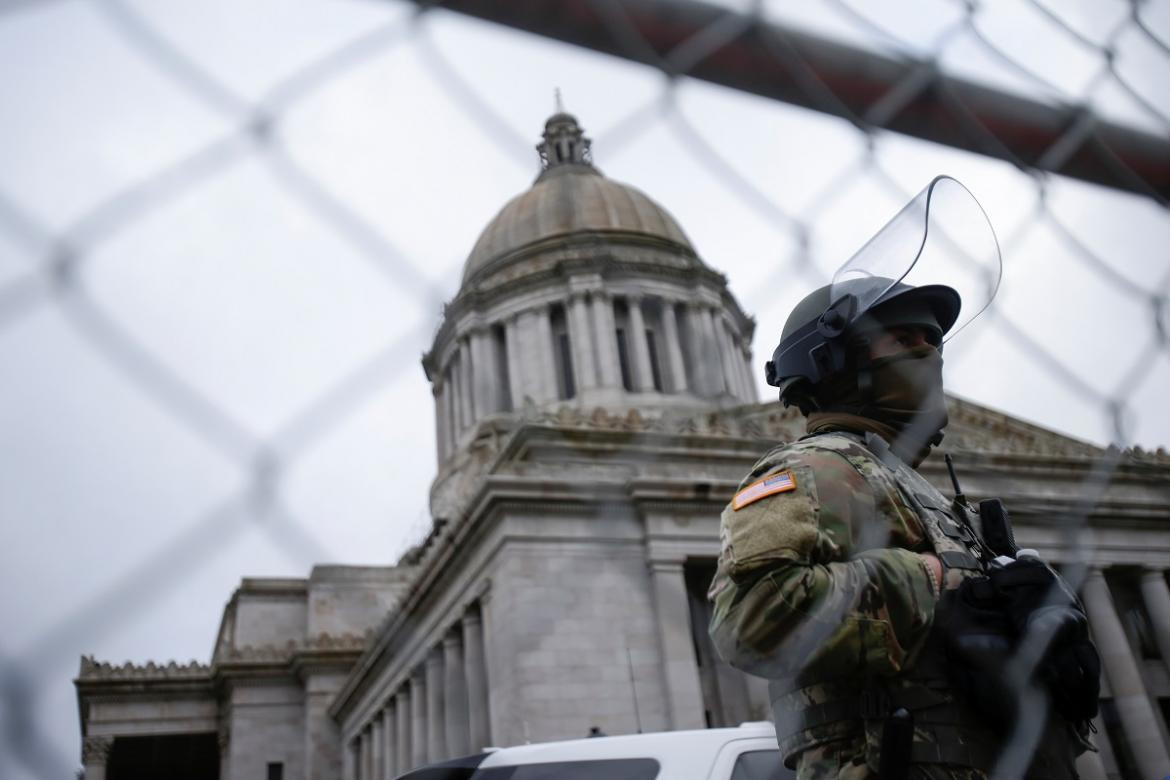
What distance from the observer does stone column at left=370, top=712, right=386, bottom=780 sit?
27.7 m

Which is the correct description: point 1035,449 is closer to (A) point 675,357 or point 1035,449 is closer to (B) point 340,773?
(A) point 675,357

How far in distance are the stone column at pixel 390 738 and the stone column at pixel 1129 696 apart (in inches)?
646

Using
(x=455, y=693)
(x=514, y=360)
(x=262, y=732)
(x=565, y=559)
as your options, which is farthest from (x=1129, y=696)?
(x=262, y=732)

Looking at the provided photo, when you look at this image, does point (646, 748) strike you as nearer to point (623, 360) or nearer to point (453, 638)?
point (453, 638)

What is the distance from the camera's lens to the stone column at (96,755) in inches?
1315

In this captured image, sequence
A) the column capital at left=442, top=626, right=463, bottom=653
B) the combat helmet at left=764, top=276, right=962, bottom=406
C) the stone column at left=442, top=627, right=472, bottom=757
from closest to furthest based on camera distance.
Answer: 1. the combat helmet at left=764, top=276, right=962, bottom=406
2. the stone column at left=442, top=627, right=472, bottom=757
3. the column capital at left=442, top=626, right=463, bottom=653

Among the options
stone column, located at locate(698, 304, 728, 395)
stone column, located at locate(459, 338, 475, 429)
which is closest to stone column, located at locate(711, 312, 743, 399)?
stone column, located at locate(698, 304, 728, 395)

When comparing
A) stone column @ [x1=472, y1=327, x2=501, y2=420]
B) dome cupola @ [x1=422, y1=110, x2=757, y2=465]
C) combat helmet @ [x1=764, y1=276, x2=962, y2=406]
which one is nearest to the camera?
combat helmet @ [x1=764, y1=276, x2=962, y2=406]

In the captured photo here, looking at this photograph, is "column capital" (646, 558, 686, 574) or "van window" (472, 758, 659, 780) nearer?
"van window" (472, 758, 659, 780)

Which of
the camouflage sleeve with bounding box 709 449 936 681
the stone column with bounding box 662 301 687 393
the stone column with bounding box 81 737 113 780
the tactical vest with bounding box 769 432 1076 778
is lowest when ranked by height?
the tactical vest with bounding box 769 432 1076 778

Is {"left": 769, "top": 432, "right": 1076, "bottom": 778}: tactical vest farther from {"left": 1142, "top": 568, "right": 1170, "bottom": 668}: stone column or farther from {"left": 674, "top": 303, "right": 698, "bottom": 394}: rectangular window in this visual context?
{"left": 674, "top": 303, "right": 698, "bottom": 394}: rectangular window

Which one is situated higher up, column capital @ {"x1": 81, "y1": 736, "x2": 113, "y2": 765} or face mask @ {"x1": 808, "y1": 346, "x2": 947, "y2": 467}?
column capital @ {"x1": 81, "y1": 736, "x2": 113, "y2": 765}

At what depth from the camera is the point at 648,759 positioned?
17.9ft

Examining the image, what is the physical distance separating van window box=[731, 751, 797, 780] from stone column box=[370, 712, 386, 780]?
23731 mm
